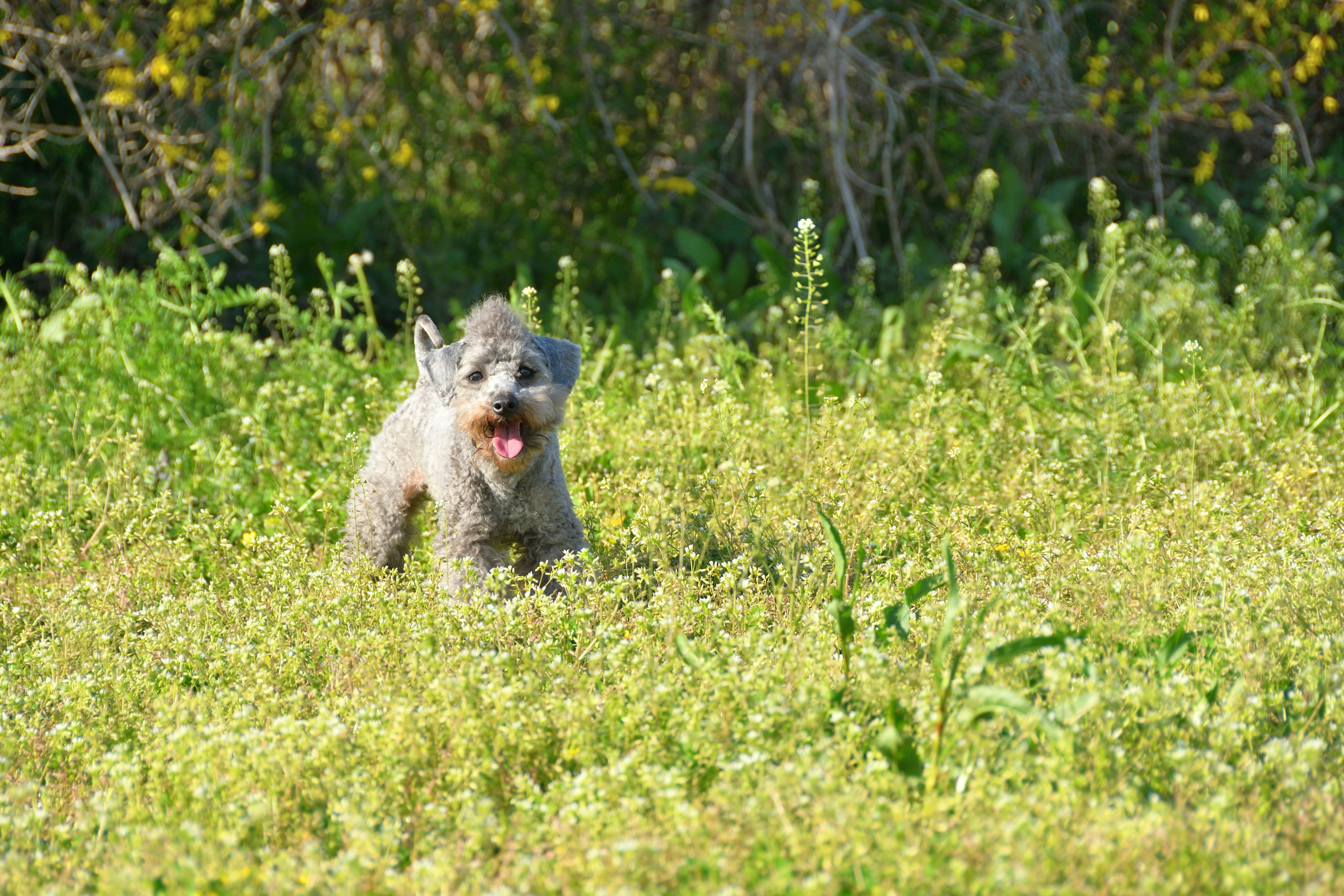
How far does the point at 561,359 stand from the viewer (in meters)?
4.47

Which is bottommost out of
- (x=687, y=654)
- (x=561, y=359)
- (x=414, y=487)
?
(x=414, y=487)

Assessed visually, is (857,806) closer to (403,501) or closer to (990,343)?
(403,501)

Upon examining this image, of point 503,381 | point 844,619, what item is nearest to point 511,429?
point 503,381

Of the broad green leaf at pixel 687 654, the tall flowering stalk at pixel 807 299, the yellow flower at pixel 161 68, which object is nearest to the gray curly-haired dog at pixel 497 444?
the tall flowering stalk at pixel 807 299

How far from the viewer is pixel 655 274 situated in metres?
8.64

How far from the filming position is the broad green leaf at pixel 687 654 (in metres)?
3.23

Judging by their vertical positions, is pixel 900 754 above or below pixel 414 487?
above

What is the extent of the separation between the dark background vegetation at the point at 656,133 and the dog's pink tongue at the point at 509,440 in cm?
365

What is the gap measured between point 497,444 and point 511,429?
7cm

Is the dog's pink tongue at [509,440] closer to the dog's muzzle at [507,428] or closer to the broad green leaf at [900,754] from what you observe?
the dog's muzzle at [507,428]

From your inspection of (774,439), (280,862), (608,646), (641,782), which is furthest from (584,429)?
(280,862)

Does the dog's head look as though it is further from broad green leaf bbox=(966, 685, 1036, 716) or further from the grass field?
broad green leaf bbox=(966, 685, 1036, 716)

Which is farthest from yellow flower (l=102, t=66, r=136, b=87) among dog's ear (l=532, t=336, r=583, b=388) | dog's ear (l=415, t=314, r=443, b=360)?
dog's ear (l=532, t=336, r=583, b=388)

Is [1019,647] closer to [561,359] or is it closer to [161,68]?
[561,359]
